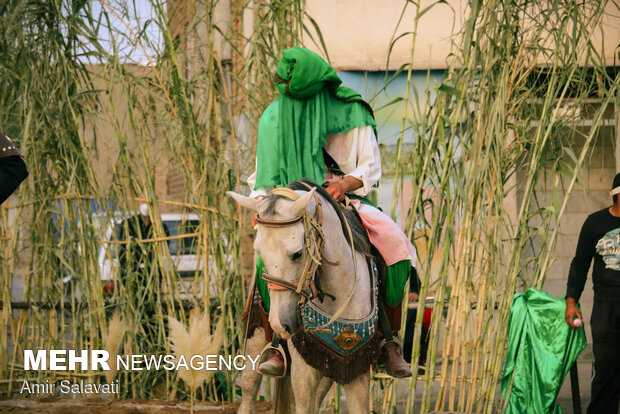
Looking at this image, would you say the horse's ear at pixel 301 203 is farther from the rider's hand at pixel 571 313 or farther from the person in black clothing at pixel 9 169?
the rider's hand at pixel 571 313

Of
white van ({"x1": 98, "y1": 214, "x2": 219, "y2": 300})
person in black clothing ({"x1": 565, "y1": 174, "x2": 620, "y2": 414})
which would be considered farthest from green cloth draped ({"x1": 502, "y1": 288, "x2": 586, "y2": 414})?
white van ({"x1": 98, "y1": 214, "x2": 219, "y2": 300})

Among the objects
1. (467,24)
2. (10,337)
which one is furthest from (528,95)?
(10,337)

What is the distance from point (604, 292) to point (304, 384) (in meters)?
2.10

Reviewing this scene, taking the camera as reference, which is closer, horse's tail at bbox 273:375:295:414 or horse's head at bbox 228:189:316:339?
horse's head at bbox 228:189:316:339

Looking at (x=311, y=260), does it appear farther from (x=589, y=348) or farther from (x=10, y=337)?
(x=589, y=348)

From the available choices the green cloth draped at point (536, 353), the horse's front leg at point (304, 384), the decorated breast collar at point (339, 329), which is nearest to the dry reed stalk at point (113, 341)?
the horse's front leg at point (304, 384)

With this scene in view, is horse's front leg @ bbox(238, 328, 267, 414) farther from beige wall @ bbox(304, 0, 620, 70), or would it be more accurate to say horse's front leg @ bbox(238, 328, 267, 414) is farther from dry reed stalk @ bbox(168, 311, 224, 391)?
beige wall @ bbox(304, 0, 620, 70)

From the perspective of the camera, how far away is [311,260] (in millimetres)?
2273

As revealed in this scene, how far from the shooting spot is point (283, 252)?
86.5 inches

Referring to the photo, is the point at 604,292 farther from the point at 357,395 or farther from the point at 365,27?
the point at 365,27

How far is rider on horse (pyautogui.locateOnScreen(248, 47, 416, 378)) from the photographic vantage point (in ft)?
9.22

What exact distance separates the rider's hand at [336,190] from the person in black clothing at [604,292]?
5.59 feet

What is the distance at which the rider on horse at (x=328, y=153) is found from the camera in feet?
9.22

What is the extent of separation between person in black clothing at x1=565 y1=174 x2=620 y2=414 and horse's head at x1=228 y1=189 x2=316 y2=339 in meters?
2.16
